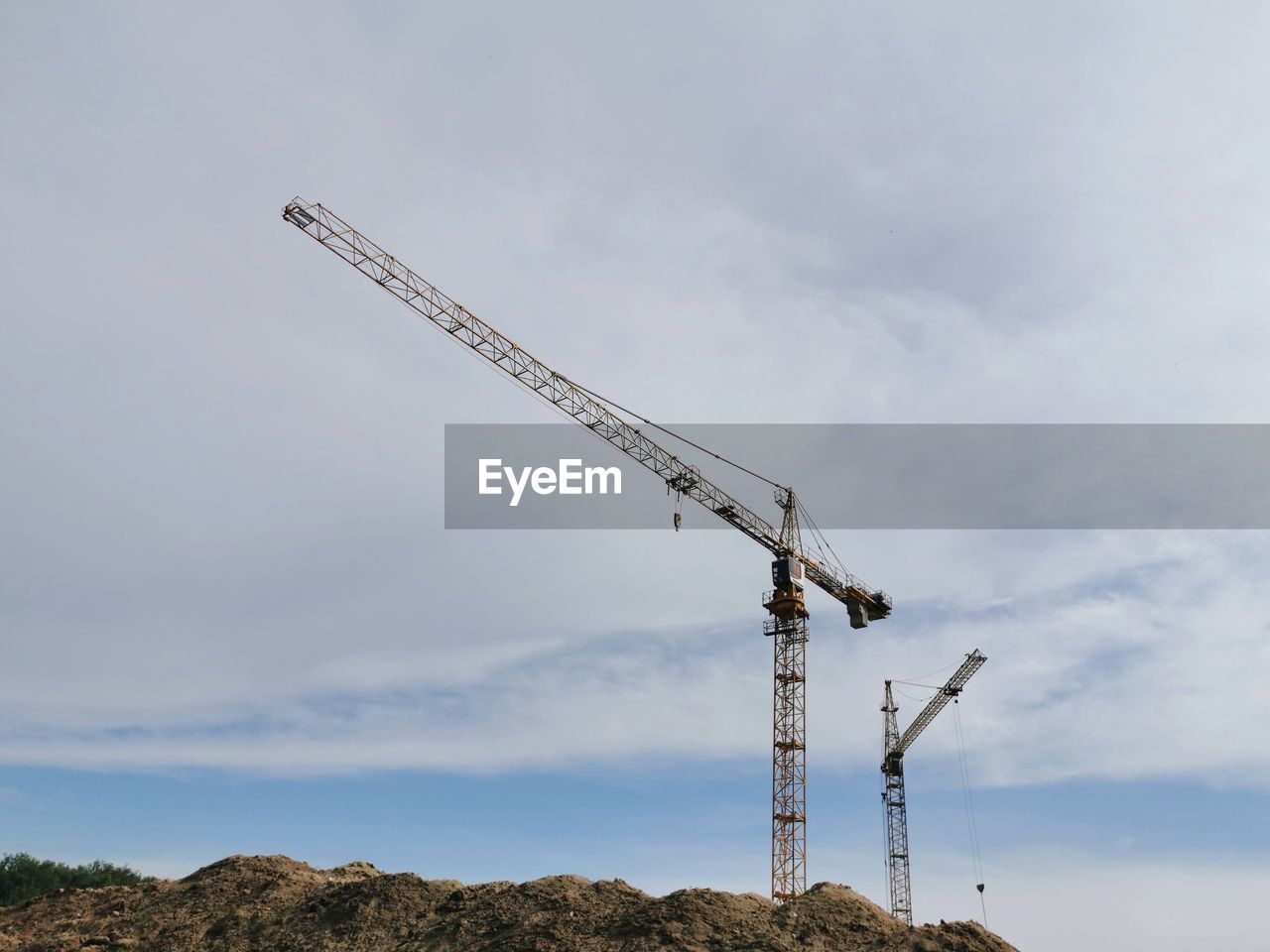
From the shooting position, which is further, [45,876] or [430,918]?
[45,876]

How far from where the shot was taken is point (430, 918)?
3438 cm

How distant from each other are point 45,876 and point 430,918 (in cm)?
6907

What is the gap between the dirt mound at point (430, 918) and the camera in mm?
30750

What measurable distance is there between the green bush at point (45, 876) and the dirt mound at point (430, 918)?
50901 millimetres

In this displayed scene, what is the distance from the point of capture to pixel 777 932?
31.1m

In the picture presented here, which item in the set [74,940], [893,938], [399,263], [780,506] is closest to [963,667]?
[780,506]

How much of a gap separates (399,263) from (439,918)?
46008mm

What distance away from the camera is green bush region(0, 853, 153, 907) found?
82.5m

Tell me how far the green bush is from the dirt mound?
2004 inches

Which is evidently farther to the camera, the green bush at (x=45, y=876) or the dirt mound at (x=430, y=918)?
the green bush at (x=45, y=876)

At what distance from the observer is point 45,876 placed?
84625mm

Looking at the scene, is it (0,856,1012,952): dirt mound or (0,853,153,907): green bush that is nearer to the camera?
(0,856,1012,952): dirt mound

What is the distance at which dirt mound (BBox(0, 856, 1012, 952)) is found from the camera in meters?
30.8

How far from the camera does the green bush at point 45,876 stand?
82.5m
